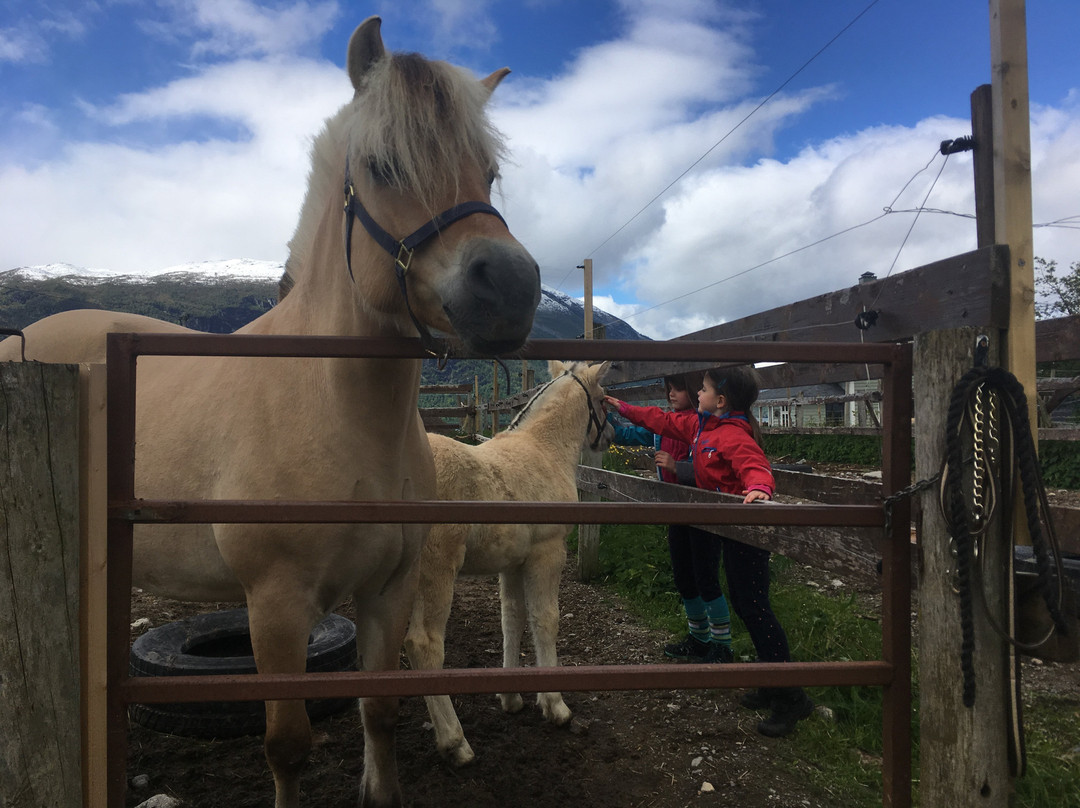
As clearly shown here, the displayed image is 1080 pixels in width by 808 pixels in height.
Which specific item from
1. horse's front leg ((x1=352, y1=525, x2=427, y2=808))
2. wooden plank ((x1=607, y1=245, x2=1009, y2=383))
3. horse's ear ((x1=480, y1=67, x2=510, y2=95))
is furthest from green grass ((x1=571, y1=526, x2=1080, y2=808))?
horse's ear ((x1=480, y1=67, x2=510, y2=95))

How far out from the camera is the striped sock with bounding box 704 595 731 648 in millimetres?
4191

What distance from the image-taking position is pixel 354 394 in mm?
2168

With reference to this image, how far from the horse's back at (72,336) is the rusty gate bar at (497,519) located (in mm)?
1830

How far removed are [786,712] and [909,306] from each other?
7.19 ft

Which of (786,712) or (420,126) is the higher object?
(420,126)

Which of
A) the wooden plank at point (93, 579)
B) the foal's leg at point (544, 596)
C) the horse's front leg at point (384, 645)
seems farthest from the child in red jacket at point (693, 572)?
the wooden plank at point (93, 579)

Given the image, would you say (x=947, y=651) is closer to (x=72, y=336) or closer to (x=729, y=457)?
(x=729, y=457)

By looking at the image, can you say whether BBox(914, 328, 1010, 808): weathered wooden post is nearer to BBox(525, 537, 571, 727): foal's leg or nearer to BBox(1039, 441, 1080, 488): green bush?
BBox(525, 537, 571, 727): foal's leg

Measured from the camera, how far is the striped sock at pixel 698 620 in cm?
439

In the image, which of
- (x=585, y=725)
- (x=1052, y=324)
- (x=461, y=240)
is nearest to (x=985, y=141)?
(x=1052, y=324)

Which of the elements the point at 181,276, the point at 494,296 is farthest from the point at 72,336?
the point at 181,276

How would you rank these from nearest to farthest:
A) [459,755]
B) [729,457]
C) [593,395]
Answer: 1. [459,755]
2. [729,457]
3. [593,395]

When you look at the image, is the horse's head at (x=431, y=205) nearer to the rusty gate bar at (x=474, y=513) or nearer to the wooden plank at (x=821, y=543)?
the rusty gate bar at (x=474, y=513)

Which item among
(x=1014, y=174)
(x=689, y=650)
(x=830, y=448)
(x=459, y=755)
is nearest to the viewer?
(x=1014, y=174)
